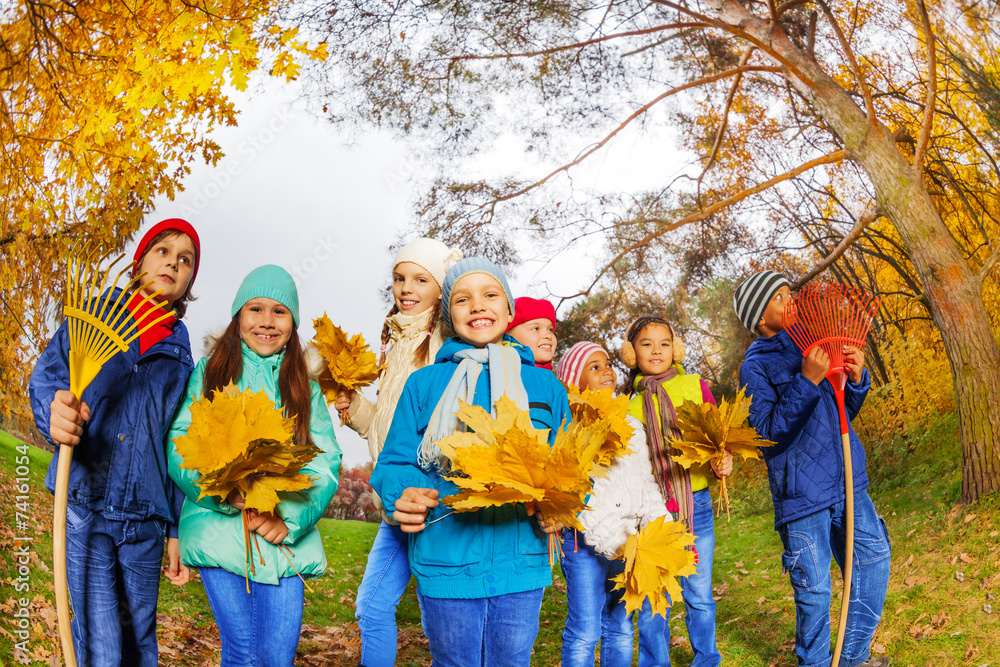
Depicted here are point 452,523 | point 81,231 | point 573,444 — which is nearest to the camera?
point 573,444

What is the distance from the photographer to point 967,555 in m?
3.81

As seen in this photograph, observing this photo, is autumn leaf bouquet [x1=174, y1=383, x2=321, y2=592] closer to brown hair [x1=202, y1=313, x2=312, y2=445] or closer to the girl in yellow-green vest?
brown hair [x1=202, y1=313, x2=312, y2=445]

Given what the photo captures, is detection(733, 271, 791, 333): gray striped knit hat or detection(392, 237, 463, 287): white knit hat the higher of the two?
detection(392, 237, 463, 287): white knit hat

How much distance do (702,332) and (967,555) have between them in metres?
2.63

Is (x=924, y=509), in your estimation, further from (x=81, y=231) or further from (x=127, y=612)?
(x=81, y=231)

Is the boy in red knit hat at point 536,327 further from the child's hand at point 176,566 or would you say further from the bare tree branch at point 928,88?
the bare tree branch at point 928,88

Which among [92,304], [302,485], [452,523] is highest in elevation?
[92,304]

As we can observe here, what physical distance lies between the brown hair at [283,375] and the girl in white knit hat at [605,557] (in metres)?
1.11

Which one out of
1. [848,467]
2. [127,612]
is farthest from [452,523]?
[848,467]

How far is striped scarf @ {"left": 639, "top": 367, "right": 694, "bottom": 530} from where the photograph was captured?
10.2ft

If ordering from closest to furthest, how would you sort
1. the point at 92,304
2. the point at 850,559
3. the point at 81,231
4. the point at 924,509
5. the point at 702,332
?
the point at 92,304
the point at 850,559
the point at 81,231
the point at 924,509
the point at 702,332

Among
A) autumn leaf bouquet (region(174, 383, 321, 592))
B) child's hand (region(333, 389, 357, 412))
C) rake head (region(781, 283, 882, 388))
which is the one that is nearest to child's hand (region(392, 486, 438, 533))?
autumn leaf bouquet (region(174, 383, 321, 592))

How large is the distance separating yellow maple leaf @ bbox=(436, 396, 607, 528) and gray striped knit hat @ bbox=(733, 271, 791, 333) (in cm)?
162

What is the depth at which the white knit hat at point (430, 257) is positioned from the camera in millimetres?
Result: 2801
